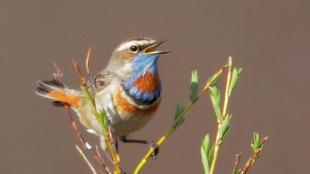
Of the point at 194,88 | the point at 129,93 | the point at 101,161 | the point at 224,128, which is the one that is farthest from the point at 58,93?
the point at 224,128

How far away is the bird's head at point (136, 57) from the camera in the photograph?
279 centimetres

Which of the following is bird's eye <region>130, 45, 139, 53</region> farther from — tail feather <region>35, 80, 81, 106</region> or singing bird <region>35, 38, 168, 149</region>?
tail feather <region>35, 80, 81, 106</region>

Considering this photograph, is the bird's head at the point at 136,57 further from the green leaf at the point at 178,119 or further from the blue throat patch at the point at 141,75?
the green leaf at the point at 178,119

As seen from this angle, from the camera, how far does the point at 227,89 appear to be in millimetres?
1583

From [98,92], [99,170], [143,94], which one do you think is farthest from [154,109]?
[99,170]

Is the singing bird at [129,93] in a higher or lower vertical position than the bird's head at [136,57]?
lower

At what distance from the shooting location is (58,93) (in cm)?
312

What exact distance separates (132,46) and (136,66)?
0.10 metres

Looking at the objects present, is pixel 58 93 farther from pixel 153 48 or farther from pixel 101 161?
pixel 101 161

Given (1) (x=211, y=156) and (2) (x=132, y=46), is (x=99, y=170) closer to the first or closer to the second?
(1) (x=211, y=156)

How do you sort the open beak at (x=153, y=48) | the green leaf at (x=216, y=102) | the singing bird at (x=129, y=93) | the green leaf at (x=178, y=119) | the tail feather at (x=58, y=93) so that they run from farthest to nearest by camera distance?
the tail feather at (x=58, y=93)
the singing bird at (x=129, y=93)
the open beak at (x=153, y=48)
the green leaf at (x=178, y=119)
the green leaf at (x=216, y=102)

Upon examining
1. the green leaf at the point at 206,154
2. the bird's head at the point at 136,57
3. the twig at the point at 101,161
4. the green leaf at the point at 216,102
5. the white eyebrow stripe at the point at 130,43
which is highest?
the white eyebrow stripe at the point at 130,43

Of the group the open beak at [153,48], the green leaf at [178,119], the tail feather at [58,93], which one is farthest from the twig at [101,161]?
the tail feather at [58,93]

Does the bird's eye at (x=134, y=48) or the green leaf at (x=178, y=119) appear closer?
the green leaf at (x=178, y=119)
